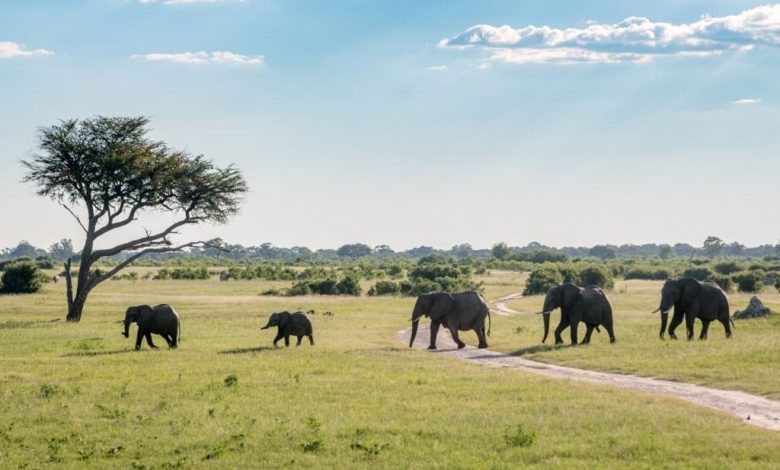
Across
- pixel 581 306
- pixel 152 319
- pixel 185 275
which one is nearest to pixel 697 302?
pixel 581 306

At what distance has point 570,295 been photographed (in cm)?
3662

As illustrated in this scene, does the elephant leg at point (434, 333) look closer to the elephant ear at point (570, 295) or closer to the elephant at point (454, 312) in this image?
the elephant at point (454, 312)

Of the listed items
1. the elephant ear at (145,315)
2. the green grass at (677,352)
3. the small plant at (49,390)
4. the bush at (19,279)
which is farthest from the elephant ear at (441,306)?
the bush at (19,279)

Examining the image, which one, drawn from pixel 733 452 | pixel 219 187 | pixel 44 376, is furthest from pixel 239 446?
pixel 219 187

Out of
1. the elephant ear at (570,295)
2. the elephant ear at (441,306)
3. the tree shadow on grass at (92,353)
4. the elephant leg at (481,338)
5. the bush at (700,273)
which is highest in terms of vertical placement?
the bush at (700,273)

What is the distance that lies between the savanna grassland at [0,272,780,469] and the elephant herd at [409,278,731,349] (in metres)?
0.96

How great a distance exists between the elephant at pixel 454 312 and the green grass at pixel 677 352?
4.56ft

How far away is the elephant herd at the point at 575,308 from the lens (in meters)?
36.3

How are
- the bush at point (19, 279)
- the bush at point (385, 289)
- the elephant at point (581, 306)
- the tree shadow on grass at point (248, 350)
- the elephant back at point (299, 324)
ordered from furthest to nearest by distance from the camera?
the bush at point (385, 289), the bush at point (19, 279), the elephant at point (581, 306), the elephant back at point (299, 324), the tree shadow on grass at point (248, 350)

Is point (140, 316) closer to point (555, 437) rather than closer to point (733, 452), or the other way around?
point (555, 437)

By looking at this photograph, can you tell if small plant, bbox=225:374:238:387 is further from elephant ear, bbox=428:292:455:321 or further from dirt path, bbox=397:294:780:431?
elephant ear, bbox=428:292:455:321

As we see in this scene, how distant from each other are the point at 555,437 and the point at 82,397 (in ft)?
38.3

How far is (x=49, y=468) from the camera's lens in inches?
683

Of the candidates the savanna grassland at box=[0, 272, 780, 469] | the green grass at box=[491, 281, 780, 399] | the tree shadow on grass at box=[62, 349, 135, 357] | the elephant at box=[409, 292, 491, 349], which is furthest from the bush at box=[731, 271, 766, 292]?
the tree shadow on grass at box=[62, 349, 135, 357]
